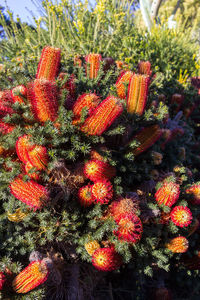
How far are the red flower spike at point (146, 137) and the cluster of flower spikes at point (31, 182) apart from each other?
804 millimetres

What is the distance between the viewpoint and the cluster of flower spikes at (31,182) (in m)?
1.54

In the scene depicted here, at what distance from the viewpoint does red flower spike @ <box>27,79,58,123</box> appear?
1.58 metres

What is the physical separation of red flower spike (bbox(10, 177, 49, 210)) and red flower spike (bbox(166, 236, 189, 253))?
1032 millimetres

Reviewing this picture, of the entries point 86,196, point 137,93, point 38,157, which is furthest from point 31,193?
point 137,93

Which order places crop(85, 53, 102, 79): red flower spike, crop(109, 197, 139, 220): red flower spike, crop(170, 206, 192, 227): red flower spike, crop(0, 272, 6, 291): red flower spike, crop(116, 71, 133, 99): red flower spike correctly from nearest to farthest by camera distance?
crop(0, 272, 6, 291): red flower spike
crop(109, 197, 139, 220): red flower spike
crop(170, 206, 192, 227): red flower spike
crop(116, 71, 133, 99): red flower spike
crop(85, 53, 102, 79): red flower spike

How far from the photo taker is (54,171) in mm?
1646

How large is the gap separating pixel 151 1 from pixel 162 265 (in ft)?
18.6

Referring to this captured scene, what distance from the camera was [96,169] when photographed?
5.39ft

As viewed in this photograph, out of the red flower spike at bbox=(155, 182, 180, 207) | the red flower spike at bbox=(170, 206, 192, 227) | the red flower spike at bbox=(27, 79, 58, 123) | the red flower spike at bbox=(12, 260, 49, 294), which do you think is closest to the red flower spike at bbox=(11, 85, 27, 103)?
the red flower spike at bbox=(27, 79, 58, 123)

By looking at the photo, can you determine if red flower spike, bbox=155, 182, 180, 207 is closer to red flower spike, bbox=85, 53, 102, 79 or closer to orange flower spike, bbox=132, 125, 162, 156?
orange flower spike, bbox=132, 125, 162, 156

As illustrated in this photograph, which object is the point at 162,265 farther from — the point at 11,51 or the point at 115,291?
the point at 11,51

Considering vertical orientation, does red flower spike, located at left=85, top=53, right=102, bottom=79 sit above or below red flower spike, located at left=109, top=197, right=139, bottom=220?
above

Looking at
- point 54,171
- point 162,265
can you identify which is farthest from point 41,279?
point 162,265

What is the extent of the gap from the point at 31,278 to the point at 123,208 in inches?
27.3
